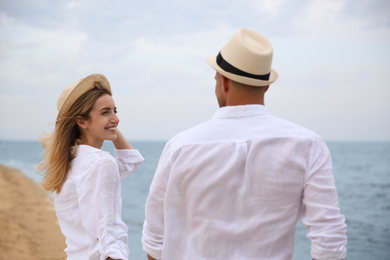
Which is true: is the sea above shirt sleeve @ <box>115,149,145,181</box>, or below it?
below

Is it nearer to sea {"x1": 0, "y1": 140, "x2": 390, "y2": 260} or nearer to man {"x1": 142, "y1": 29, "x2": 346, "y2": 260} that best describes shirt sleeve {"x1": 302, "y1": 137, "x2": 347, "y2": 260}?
man {"x1": 142, "y1": 29, "x2": 346, "y2": 260}

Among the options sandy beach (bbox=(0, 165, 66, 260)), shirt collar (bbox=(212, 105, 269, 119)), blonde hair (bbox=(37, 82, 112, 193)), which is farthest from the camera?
sandy beach (bbox=(0, 165, 66, 260))

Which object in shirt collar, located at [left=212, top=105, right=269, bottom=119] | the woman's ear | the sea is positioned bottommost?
the sea

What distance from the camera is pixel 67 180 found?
2.25 meters

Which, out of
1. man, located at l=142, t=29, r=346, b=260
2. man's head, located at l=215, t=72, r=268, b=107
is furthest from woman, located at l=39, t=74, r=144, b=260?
man's head, located at l=215, t=72, r=268, b=107

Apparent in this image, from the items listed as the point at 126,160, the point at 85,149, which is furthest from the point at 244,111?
the point at 126,160

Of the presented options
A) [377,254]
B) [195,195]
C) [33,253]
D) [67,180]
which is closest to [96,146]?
[67,180]

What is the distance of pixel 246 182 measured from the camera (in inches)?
63.9

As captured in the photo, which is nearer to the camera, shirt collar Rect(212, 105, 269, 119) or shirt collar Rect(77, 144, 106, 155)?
shirt collar Rect(212, 105, 269, 119)

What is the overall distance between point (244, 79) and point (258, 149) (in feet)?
0.83

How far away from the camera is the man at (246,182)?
63.6 inches

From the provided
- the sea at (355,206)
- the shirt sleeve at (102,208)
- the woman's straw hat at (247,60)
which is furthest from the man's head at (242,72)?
the sea at (355,206)

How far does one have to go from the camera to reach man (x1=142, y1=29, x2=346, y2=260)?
1.61 m

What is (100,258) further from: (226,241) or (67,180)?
(226,241)
